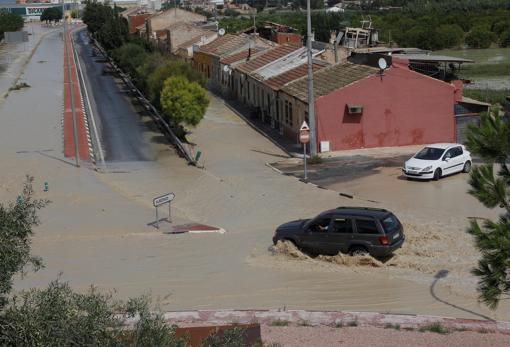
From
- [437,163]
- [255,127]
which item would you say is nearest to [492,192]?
[437,163]

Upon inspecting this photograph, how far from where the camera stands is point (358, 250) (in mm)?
19672

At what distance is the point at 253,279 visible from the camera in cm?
1902

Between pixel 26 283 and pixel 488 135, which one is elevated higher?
pixel 488 135

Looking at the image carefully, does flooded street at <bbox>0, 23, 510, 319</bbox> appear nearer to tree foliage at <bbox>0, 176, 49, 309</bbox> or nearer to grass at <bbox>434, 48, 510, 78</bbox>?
tree foliage at <bbox>0, 176, 49, 309</bbox>

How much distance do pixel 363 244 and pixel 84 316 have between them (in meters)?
11.1

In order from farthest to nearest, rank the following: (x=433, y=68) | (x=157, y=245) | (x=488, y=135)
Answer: (x=433, y=68) → (x=157, y=245) → (x=488, y=135)

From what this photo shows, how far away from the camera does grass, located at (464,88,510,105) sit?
53.3m

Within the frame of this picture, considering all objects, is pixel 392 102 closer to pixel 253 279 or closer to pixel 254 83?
pixel 254 83

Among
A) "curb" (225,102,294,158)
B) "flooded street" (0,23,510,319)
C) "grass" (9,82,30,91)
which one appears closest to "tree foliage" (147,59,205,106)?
"curb" (225,102,294,158)

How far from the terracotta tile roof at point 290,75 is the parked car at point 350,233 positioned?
75.9 feet

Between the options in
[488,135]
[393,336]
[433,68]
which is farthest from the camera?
[433,68]

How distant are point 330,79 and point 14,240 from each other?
31191 mm

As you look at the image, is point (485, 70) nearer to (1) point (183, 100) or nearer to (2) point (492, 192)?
(1) point (183, 100)

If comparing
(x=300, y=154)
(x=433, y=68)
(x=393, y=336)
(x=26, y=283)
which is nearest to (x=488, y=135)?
(x=393, y=336)
